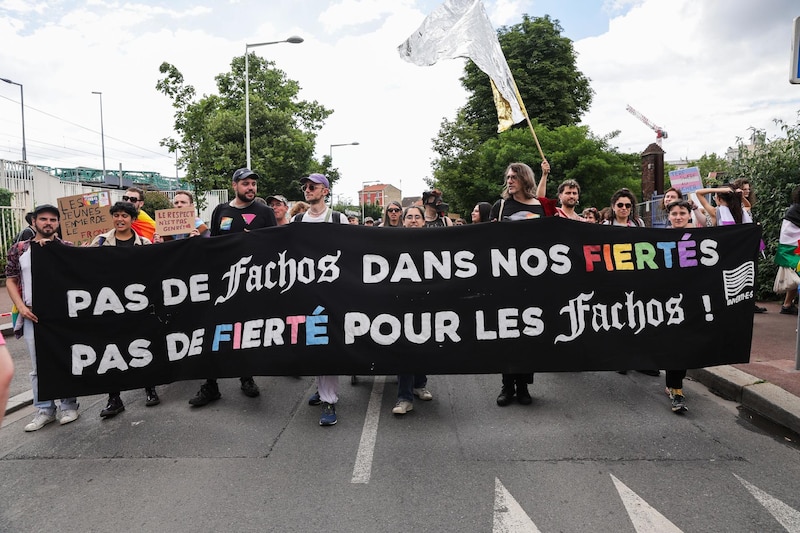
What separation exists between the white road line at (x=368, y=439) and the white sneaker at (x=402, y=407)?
0.16m

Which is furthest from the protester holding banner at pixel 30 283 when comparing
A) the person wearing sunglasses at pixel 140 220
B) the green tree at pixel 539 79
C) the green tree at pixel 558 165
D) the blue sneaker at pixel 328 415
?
the green tree at pixel 539 79

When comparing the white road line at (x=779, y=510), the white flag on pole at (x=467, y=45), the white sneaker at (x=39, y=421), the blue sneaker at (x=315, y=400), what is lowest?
the white sneaker at (x=39, y=421)

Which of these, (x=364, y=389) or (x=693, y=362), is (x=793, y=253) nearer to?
(x=693, y=362)

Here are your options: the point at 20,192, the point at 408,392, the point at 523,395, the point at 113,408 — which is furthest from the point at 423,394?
the point at 20,192

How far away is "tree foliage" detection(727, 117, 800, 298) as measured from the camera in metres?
8.84

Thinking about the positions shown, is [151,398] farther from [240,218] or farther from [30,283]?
[240,218]

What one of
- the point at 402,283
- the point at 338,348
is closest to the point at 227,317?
the point at 338,348

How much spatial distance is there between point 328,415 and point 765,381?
12.8 feet

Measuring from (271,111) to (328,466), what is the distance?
31.0m

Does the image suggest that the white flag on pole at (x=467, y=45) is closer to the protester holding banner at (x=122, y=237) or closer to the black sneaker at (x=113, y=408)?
the protester holding banner at (x=122, y=237)

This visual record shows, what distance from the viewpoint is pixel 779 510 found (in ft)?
9.62

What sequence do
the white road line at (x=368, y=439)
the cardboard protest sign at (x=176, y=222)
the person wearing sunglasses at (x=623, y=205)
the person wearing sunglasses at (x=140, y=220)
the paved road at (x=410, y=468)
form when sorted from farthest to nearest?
1. the person wearing sunglasses at (x=140, y=220)
2. the cardboard protest sign at (x=176, y=222)
3. the person wearing sunglasses at (x=623, y=205)
4. the white road line at (x=368, y=439)
5. the paved road at (x=410, y=468)

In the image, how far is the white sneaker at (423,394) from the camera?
4.95 m

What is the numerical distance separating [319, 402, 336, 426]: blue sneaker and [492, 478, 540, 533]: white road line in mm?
1584
